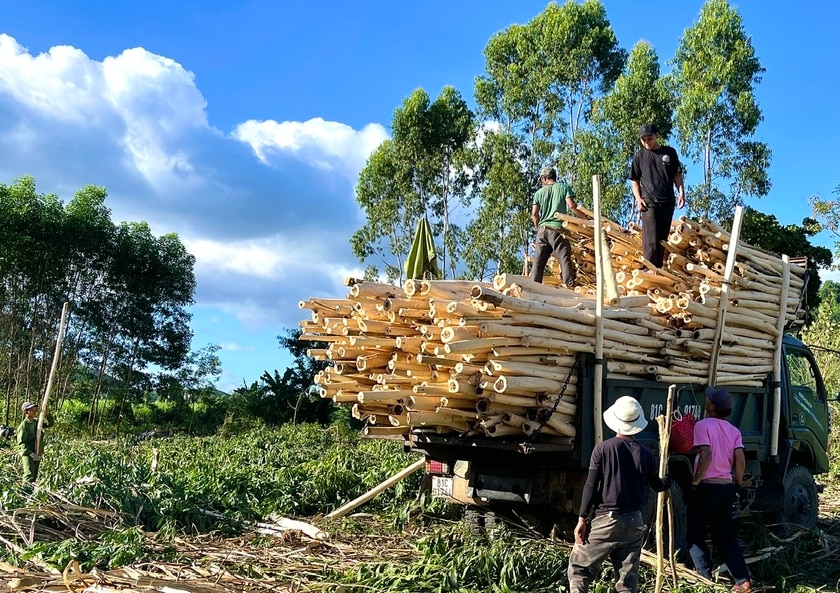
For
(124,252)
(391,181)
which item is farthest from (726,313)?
(391,181)

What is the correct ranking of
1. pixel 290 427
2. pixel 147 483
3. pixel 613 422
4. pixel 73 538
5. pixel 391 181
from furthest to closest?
pixel 391 181 < pixel 290 427 < pixel 147 483 < pixel 73 538 < pixel 613 422

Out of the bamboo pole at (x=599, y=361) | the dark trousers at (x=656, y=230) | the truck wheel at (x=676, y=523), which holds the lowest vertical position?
the truck wheel at (x=676, y=523)

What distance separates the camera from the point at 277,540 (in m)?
7.20

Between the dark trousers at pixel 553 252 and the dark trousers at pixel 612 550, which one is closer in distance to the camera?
the dark trousers at pixel 612 550

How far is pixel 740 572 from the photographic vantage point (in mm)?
6410

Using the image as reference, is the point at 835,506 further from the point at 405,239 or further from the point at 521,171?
the point at 405,239

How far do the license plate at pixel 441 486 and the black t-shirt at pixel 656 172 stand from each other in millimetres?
3510

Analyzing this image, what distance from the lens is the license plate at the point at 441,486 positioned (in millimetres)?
7262

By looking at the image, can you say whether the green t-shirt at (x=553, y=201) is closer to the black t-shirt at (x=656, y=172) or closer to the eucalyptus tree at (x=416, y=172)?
the black t-shirt at (x=656, y=172)

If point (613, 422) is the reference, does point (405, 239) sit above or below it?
above

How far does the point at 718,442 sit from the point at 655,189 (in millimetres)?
2812

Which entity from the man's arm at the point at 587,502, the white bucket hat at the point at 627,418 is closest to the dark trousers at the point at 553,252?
the white bucket hat at the point at 627,418

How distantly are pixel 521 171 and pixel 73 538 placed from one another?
2109 centimetres

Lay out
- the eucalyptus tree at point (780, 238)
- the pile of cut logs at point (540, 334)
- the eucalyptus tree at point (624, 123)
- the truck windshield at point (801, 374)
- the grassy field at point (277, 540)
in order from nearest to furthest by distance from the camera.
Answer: the grassy field at point (277, 540)
the pile of cut logs at point (540, 334)
the truck windshield at point (801, 374)
the eucalyptus tree at point (780, 238)
the eucalyptus tree at point (624, 123)
